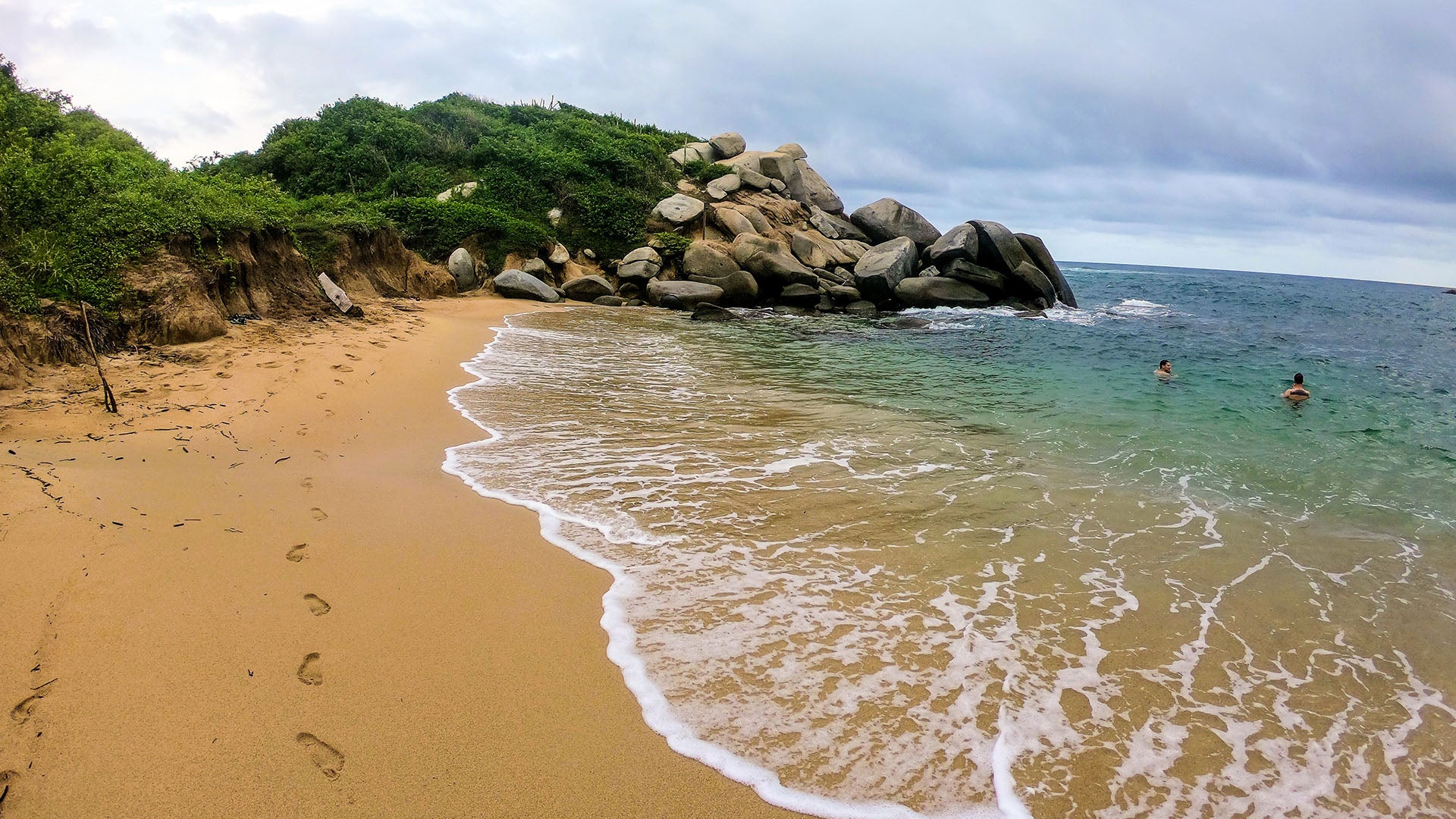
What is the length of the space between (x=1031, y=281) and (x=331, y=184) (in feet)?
81.4

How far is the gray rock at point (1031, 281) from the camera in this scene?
81.0 ft

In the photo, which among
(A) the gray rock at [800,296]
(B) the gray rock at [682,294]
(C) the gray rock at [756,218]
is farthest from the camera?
(C) the gray rock at [756,218]

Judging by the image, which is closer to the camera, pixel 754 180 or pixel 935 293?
pixel 935 293

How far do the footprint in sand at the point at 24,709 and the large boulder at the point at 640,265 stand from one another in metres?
20.5

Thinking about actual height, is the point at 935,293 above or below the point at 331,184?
below

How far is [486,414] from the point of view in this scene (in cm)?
759

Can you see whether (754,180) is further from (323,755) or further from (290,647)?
(323,755)

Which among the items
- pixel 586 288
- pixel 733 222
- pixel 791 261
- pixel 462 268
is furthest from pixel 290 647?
pixel 733 222

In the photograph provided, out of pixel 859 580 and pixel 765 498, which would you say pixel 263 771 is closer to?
pixel 859 580

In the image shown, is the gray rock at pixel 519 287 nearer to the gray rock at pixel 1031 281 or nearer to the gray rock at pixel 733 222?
the gray rock at pixel 733 222

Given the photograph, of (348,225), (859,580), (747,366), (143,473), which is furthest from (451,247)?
(859,580)

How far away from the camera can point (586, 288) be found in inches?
838

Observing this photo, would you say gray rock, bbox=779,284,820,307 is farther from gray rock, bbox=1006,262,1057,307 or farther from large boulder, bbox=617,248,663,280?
gray rock, bbox=1006,262,1057,307

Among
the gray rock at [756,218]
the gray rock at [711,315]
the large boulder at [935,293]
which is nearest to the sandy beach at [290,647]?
the gray rock at [711,315]
